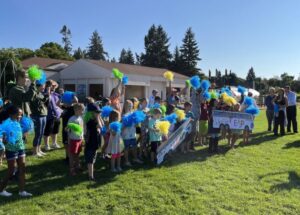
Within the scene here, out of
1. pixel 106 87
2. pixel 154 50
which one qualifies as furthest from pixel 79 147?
pixel 154 50

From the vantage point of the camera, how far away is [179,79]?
150 feet

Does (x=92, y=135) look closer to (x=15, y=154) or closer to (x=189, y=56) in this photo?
(x=15, y=154)

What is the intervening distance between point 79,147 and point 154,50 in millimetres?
76635

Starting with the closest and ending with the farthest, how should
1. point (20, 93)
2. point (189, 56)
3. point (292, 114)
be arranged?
1. point (20, 93)
2. point (292, 114)
3. point (189, 56)

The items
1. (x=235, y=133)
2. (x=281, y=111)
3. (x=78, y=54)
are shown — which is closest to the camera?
(x=235, y=133)

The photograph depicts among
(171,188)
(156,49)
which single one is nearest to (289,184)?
(171,188)

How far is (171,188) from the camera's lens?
610 centimetres

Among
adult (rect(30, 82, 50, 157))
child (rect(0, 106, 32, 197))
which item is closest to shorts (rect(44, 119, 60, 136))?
adult (rect(30, 82, 50, 157))

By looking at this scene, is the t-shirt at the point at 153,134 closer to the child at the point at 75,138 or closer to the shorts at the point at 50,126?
the child at the point at 75,138

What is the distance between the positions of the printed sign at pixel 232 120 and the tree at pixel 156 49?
222 ft

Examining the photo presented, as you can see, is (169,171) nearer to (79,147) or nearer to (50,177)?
(79,147)

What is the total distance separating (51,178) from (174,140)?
3170 millimetres

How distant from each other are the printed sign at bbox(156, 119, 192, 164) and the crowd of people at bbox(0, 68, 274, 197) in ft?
0.54

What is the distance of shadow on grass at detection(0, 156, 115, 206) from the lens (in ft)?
19.2
